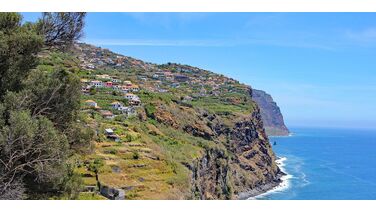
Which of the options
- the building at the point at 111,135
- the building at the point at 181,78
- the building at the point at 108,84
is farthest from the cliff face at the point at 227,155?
the building at the point at 181,78

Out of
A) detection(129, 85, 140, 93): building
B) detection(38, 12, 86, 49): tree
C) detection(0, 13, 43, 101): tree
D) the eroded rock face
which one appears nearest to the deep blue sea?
the eroded rock face

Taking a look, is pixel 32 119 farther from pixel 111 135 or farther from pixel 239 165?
pixel 239 165

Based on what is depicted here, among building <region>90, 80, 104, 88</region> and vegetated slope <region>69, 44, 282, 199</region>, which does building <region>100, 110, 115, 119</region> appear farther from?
building <region>90, 80, 104, 88</region>

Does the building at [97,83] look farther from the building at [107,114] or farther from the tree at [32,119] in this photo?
the tree at [32,119]

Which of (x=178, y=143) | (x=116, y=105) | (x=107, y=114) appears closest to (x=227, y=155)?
(x=178, y=143)

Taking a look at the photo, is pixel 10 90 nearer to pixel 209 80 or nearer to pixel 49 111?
pixel 49 111

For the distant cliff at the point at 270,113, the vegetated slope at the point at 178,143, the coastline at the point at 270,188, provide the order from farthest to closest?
the distant cliff at the point at 270,113, the coastline at the point at 270,188, the vegetated slope at the point at 178,143

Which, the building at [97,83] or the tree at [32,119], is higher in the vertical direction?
the building at [97,83]
